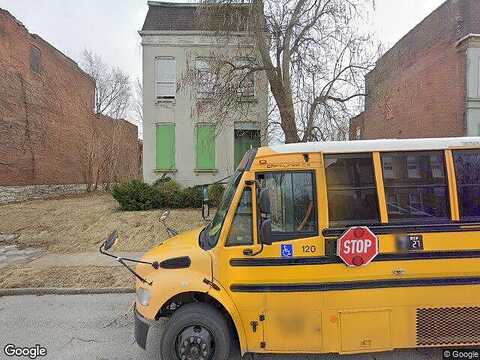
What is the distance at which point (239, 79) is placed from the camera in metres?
10.5

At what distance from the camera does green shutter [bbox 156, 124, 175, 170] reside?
1503 cm

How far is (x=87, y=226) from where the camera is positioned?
34.2 feet

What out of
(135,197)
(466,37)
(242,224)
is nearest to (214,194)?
(135,197)

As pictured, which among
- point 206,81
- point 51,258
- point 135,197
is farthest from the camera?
point 135,197

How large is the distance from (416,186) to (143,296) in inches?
124

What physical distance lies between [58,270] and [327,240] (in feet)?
20.3

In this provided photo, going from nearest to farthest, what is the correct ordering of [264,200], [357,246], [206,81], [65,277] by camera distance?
[264,200]
[357,246]
[65,277]
[206,81]

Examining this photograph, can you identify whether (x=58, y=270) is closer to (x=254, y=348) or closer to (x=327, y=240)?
(x=254, y=348)

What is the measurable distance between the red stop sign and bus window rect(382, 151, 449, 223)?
384 millimetres

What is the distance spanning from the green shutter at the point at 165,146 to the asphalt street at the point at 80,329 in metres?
9.85

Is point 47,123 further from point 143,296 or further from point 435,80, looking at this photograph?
point 435,80

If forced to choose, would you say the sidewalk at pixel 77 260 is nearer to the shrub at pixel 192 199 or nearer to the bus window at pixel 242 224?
the shrub at pixel 192 199

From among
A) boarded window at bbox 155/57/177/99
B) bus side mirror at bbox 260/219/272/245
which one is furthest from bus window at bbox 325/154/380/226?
boarded window at bbox 155/57/177/99

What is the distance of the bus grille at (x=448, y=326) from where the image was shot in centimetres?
320
